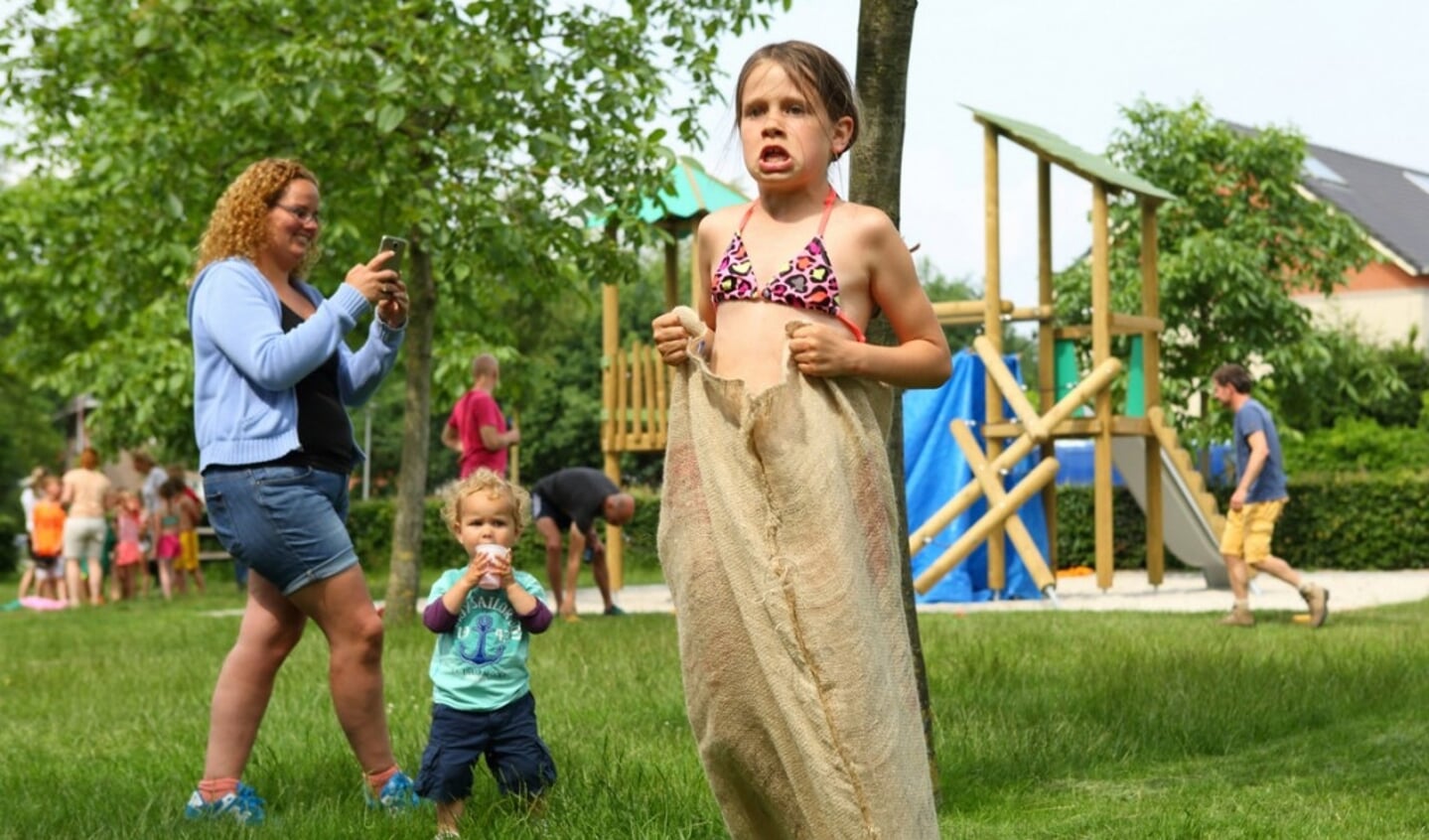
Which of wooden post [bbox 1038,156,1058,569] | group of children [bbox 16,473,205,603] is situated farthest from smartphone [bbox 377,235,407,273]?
group of children [bbox 16,473,205,603]

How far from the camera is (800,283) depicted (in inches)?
138

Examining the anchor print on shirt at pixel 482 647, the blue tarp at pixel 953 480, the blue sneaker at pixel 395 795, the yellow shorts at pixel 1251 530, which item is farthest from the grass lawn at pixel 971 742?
the blue tarp at pixel 953 480

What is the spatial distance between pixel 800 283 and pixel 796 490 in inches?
15.9

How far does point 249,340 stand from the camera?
5117mm

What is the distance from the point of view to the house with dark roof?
45312 mm

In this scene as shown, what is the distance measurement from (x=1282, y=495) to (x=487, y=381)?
5.51 m

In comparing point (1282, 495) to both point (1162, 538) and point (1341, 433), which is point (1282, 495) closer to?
point (1162, 538)

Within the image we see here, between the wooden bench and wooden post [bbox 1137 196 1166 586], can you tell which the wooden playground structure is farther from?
the wooden bench

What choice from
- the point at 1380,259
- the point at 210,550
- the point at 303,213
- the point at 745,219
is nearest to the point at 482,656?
the point at 303,213

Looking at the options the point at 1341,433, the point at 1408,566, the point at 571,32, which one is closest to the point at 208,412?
the point at 571,32

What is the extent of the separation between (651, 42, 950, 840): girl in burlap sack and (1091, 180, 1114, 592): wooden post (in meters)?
13.1

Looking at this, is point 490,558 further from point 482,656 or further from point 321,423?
point 321,423

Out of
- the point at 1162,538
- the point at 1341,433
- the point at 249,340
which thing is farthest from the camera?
the point at 1341,433

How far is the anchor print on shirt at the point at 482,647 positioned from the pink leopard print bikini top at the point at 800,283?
1765mm
